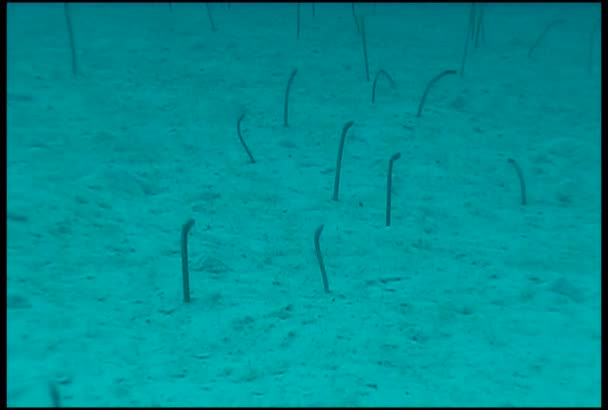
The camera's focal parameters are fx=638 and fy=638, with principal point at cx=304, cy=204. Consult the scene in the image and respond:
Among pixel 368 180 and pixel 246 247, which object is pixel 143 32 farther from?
pixel 246 247

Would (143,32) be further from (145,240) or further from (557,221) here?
(557,221)

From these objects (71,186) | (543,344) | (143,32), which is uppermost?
(143,32)

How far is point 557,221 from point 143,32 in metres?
2.69

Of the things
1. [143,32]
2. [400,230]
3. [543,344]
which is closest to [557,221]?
[400,230]

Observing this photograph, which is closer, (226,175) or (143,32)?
(226,175)

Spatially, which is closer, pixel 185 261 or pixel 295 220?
pixel 185 261

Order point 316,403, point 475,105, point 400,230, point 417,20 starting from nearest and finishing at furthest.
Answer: point 316,403, point 400,230, point 475,105, point 417,20

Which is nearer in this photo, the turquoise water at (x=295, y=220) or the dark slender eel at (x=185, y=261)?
the turquoise water at (x=295, y=220)

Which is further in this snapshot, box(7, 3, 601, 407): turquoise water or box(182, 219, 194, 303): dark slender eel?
box(182, 219, 194, 303): dark slender eel

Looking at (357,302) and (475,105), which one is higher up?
(475,105)

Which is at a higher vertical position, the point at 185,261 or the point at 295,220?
the point at 185,261

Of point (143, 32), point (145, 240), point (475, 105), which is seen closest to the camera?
point (145, 240)

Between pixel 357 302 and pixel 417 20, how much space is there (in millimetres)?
3358

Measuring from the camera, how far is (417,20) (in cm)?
462
